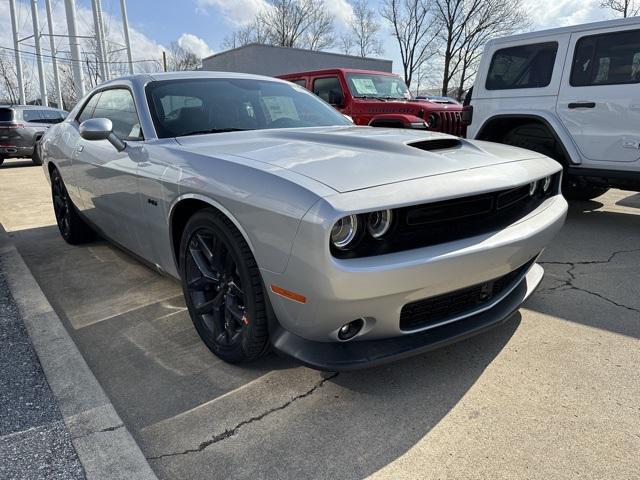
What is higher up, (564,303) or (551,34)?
(551,34)

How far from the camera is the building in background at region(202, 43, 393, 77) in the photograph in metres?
21.1

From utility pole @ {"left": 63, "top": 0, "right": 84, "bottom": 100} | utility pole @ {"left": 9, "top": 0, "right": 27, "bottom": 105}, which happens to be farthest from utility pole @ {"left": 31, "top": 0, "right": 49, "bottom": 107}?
utility pole @ {"left": 63, "top": 0, "right": 84, "bottom": 100}

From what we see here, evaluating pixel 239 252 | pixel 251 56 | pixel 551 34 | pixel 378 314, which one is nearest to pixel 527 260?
pixel 378 314

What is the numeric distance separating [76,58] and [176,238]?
2005 cm

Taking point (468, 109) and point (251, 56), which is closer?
point (468, 109)

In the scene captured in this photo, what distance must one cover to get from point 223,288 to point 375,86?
6986 mm

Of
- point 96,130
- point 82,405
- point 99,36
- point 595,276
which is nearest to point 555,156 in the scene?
point 595,276

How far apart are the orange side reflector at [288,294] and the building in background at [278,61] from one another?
66.5 ft

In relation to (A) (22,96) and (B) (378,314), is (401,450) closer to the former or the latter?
(B) (378,314)

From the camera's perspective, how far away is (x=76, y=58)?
753 inches

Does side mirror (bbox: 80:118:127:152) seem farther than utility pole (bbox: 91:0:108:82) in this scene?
No

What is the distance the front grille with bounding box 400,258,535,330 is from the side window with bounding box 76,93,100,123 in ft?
11.5

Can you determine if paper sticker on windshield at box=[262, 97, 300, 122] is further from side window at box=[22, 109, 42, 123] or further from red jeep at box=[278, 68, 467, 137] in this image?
side window at box=[22, 109, 42, 123]

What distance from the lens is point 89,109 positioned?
4.30 metres
